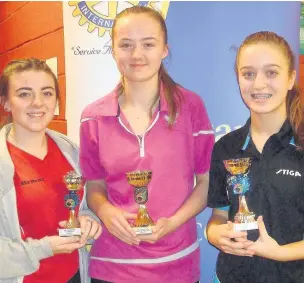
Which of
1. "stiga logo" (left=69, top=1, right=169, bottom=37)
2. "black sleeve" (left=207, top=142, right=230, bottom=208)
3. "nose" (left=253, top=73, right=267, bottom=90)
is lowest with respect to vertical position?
"black sleeve" (left=207, top=142, right=230, bottom=208)

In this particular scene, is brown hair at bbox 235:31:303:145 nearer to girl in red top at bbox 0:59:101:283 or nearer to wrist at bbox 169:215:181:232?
wrist at bbox 169:215:181:232

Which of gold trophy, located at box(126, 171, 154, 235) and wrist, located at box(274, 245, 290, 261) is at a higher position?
gold trophy, located at box(126, 171, 154, 235)

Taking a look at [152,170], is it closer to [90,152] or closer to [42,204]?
[90,152]

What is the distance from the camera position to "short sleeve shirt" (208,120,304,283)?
69.5 inches

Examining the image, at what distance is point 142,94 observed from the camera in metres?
2.13

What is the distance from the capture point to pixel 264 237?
1.71 m

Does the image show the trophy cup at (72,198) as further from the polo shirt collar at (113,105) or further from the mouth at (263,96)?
the mouth at (263,96)

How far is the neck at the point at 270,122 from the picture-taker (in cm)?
190

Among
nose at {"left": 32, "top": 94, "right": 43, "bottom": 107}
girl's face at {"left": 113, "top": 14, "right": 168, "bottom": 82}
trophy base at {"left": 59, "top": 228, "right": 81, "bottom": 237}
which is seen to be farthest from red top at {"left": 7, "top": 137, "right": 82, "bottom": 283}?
girl's face at {"left": 113, "top": 14, "right": 168, "bottom": 82}

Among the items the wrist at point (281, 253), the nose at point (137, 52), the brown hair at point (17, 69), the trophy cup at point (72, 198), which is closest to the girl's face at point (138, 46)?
the nose at point (137, 52)

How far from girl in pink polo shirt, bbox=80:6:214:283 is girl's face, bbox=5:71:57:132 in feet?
0.66

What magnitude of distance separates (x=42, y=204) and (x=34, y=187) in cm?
9

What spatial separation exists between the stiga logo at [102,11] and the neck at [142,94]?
0.37 meters

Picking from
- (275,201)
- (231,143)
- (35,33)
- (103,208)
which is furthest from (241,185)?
(35,33)
